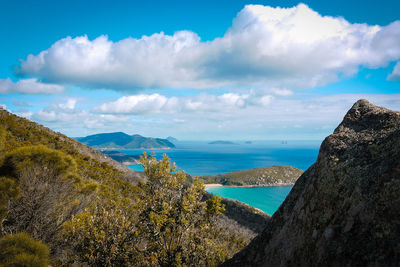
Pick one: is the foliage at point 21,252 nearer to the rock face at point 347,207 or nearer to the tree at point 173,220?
the tree at point 173,220

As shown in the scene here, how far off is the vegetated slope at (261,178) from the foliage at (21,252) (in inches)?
6598

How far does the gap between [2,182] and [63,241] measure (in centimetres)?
330

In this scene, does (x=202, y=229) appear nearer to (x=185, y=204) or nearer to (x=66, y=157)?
(x=185, y=204)

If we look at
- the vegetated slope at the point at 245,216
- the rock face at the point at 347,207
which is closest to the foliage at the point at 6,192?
the rock face at the point at 347,207

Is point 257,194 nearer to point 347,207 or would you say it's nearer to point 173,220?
point 173,220

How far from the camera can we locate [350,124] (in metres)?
5.57

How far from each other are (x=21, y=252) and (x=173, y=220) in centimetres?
406

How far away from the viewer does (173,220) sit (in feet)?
24.9

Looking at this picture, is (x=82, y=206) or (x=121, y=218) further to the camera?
(x=82, y=206)

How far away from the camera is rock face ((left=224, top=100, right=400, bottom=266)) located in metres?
3.17

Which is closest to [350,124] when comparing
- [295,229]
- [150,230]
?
[295,229]

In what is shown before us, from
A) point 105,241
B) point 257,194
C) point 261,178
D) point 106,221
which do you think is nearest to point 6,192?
point 106,221

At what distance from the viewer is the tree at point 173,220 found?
7.82 meters

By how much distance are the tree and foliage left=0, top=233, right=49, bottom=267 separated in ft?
9.33
